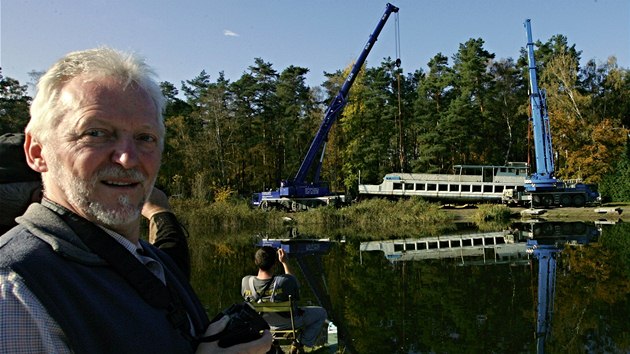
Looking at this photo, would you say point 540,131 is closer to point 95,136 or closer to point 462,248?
point 462,248

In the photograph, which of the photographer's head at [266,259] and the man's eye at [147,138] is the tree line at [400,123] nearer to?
the photographer's head at [266,259]

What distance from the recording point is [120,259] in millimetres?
1147

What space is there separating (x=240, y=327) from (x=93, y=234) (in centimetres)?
41

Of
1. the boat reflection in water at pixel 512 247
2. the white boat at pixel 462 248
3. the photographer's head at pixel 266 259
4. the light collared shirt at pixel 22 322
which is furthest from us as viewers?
the white boat at pixel 462 248

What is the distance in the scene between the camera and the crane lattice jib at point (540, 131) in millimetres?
29922

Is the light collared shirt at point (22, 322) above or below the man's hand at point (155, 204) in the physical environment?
below

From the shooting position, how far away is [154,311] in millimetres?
1163

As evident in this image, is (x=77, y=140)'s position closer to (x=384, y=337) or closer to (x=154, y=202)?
(x=154, y=202)

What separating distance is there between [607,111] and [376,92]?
17.4 m

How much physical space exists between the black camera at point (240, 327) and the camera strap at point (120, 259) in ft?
0.40

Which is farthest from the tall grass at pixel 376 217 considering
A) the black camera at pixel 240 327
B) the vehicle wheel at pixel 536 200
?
the black camera at pixel 240 327

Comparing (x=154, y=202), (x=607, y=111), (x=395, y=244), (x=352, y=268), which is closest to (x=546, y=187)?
(x=607, y=111)

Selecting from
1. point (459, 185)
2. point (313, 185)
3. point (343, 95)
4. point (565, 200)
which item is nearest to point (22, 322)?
point (343, 95)

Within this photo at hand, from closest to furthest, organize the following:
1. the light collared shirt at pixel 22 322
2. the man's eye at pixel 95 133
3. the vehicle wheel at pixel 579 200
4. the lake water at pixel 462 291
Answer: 1. the light collared shirt at pixel 22 322
2. the man's eye at pixel 95 133
3. the lake water at pixel 462 291
4. the vehicle wheel at pixel 579 200
